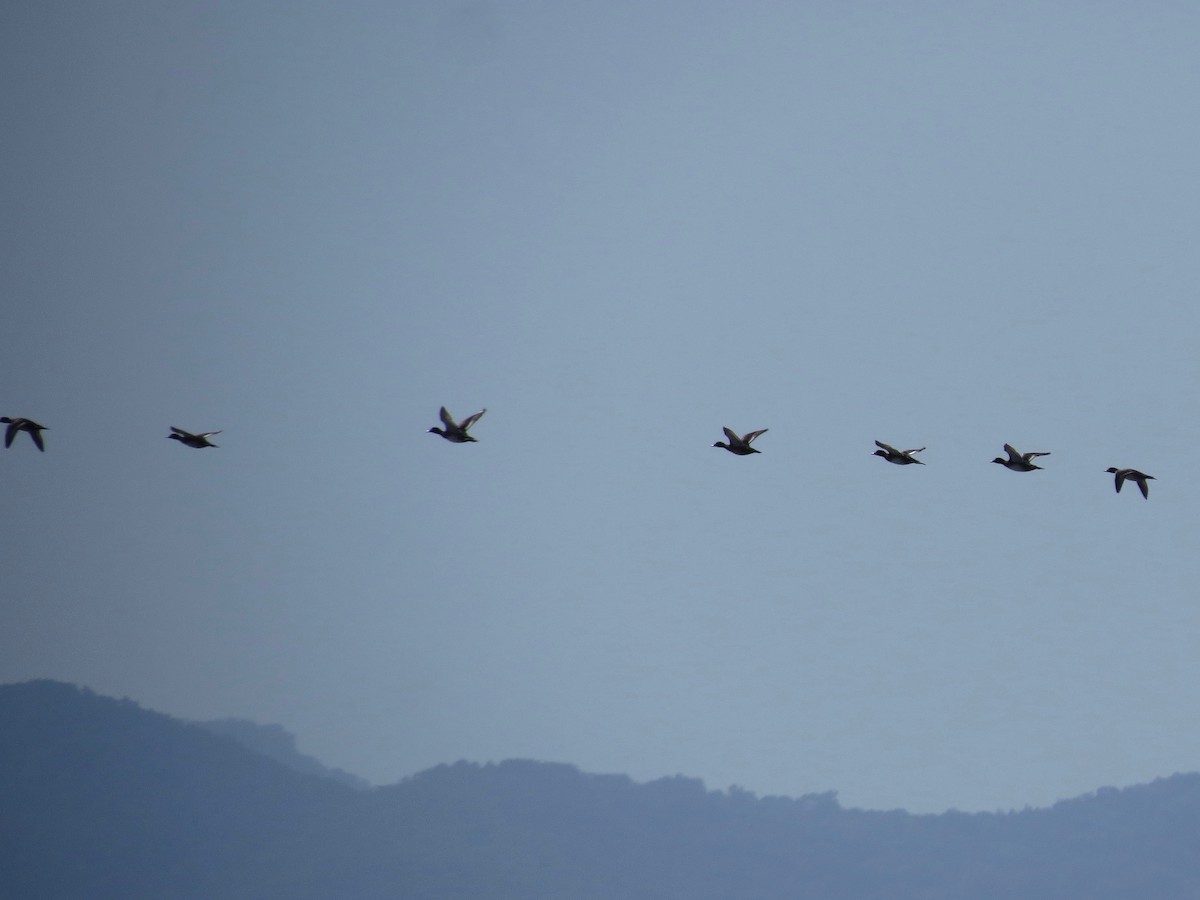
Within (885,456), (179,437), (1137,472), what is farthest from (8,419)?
(1137,472)

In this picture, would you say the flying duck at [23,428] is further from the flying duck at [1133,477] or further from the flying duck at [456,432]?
the flying duck at [1133,477]

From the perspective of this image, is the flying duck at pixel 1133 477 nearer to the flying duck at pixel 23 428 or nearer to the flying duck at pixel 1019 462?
the flying duck at pixel 1019 462

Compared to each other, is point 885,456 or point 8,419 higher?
point 885,456

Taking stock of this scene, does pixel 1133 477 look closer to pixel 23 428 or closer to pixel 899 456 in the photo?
pixel 899 456

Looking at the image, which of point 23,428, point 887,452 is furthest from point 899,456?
point 23,428

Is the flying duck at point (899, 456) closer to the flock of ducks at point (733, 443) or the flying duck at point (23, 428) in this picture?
the flock of ducks at point (733, 443)

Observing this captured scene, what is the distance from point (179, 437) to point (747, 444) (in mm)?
21793

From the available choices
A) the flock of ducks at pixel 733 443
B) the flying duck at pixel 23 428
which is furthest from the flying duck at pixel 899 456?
the flying duck at pixel 23 428

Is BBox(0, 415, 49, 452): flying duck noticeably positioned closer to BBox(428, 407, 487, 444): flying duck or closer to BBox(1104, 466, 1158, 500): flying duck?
BBox(428, 407, 487, 444): flying duck

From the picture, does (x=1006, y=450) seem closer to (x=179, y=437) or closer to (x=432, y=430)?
(x=432, y=430)

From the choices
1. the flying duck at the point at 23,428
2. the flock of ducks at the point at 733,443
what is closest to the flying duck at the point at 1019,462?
the flock of ducks at the point at 733,443

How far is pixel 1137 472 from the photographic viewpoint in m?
64.0

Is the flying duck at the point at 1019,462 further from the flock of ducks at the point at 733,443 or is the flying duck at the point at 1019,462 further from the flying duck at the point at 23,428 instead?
the flying duck at the point at 23,428

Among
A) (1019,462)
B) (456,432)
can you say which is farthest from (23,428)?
(1019,462)
